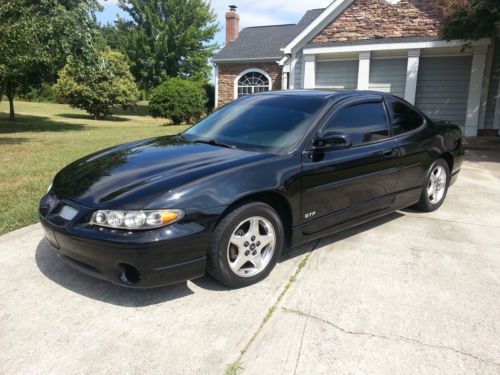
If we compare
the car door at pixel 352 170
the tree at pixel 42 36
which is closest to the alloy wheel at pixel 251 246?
the car door at pixel 352 170

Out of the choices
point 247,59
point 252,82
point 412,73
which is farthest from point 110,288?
point 252,82

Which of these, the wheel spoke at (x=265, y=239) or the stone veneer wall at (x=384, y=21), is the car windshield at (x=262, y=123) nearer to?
the wheel spoke at (x=265, y=239)

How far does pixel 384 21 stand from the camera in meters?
14.0

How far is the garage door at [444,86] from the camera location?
14.1 meters

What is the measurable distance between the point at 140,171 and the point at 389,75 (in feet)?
43.6

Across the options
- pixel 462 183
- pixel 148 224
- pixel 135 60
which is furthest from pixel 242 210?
pixel 135 60

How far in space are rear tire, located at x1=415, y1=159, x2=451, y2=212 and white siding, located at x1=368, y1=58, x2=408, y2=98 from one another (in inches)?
386

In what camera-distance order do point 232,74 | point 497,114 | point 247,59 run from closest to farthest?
point 497,114 < point 247,59 < point 232,74

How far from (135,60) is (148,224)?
40.5m

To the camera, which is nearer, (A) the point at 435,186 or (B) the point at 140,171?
(B) the point at 140,171

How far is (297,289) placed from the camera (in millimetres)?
3285

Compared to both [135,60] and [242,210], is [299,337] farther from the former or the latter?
[135,60]

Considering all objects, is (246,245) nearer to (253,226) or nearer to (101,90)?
(253,226)

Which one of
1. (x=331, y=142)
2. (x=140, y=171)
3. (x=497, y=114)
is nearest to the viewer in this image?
(x=140, y=171)
